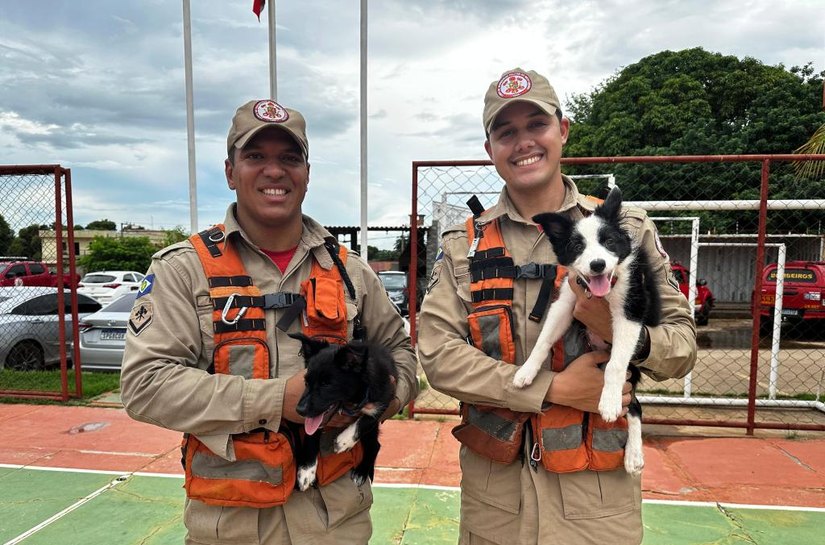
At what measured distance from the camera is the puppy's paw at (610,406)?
6.56 feet

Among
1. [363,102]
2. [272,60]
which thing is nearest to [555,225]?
[272,60]

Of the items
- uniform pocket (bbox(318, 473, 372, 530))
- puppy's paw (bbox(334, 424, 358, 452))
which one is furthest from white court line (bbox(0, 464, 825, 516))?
puppy's paw (bbox(334, 424, 358, 452))

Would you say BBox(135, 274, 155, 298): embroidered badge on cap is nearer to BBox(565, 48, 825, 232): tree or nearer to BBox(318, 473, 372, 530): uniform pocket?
BBox(318, 473, 372, 530): uniform pocket

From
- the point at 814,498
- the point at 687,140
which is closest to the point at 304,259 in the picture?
the point at 814,498

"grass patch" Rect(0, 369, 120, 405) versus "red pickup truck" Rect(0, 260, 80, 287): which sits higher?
"red pickup truck" Rect(0, 260, 80, 287)

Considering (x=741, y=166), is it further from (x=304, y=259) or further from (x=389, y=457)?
(x=304, y=259)

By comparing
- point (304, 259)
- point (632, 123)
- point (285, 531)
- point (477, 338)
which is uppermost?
point (632, 123)

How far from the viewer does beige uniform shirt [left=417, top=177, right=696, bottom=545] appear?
2.04 meters

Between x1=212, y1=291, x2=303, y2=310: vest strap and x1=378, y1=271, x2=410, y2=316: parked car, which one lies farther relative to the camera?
x1=378, y1=271, x2=410, y2=316: parked car

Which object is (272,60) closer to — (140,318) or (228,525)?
(140,318)

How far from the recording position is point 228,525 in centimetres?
210

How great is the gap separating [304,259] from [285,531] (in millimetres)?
1188

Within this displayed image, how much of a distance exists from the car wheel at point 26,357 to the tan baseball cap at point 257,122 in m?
9.56

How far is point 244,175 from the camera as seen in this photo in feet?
7.47
